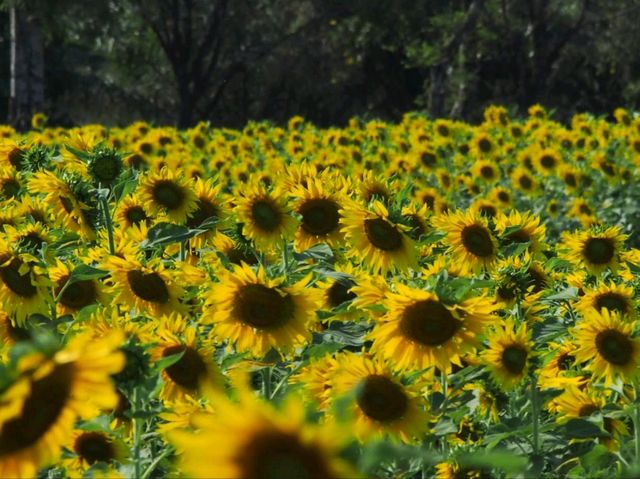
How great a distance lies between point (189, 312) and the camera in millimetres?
3414

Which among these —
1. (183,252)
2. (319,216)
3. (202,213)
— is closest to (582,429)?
(319,216)

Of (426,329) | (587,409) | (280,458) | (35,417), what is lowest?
(587,409)

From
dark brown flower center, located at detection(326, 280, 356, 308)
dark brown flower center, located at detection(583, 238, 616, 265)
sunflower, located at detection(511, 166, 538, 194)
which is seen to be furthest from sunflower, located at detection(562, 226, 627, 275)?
sunflower, located at detection(511, 166, 538, 194)

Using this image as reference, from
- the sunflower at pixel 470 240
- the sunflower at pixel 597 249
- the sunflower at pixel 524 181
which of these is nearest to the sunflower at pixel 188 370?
the sunflower at pixel 470 240

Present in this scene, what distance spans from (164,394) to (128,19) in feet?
104

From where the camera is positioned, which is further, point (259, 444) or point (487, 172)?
point (487, 172)

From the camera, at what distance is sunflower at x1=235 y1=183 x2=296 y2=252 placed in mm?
3623

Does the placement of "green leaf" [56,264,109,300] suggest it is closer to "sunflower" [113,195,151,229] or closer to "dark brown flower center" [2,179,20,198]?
"sunflower" [113,195,151,229]

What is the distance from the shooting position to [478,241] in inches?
155

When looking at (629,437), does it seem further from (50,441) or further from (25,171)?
(25,171)

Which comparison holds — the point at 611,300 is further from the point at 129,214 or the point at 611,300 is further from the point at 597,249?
the point at 129,214

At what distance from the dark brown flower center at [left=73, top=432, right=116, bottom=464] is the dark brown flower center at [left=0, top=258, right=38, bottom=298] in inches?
25.3

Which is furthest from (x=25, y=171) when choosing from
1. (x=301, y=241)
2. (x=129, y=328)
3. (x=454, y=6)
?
(x=454, y=6)

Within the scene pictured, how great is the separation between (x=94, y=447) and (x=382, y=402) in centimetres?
71
